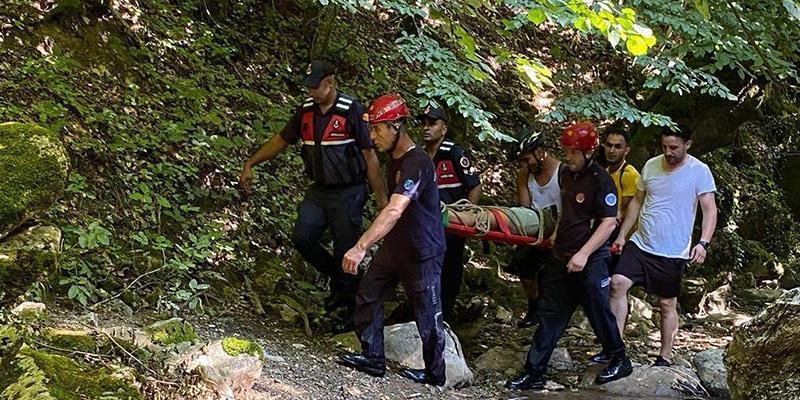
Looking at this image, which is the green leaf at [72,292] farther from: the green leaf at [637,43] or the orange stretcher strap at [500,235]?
the green leaf at [637,43]

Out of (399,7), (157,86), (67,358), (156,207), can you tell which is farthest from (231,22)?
(67,358)

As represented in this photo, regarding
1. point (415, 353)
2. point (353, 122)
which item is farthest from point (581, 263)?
point (353, 122)

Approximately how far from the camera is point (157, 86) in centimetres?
844

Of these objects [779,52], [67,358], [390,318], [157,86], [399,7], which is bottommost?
[390,318]

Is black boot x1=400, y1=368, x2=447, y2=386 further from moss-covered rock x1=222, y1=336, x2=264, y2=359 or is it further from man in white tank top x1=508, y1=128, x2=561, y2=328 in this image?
man in white tank top x1=508, y1=128, x2=561, y2=328

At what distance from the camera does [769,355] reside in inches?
180

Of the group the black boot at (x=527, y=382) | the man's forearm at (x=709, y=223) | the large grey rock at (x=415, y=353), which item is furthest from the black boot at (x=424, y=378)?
the man's forearm at (x=709, y=223)

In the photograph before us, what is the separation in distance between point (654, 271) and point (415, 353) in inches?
77.7

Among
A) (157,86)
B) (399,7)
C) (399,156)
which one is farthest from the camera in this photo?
(157,86)

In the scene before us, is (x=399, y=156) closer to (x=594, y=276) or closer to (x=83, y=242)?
(x=594, y=276)

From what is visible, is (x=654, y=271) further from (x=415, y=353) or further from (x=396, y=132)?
(x=396, y=132)

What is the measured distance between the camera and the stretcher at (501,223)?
5.94 metres

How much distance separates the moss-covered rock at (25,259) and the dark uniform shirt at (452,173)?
3145 mm

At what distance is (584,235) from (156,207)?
366 centimetres
